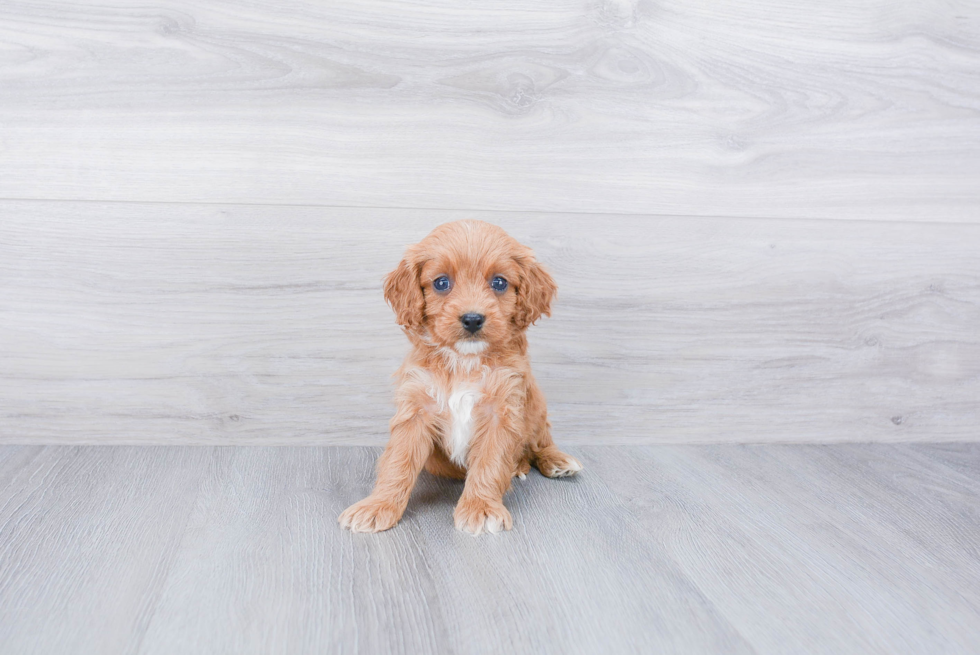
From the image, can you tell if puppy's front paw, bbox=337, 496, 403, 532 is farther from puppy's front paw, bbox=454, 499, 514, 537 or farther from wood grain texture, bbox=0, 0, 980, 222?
wood grain texture, bbox=0, 0, 980, 222

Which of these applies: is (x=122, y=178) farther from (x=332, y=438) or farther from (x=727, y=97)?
(x=727, y=97)

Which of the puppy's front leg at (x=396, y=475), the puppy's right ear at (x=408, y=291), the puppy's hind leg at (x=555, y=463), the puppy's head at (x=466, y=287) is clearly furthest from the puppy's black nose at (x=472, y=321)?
the puppy's hind leg at (x=555, y=463)

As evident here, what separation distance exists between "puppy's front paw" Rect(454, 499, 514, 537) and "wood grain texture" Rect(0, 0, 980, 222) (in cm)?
80

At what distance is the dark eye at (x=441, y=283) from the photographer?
55.6 inches

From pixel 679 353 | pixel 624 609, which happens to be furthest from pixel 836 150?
pixel 624 609

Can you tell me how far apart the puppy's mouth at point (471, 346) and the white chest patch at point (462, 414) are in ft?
0.27

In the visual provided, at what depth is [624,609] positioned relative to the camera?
3.74ft

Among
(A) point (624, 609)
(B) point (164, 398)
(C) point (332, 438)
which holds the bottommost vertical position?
(C) point (332, 438)

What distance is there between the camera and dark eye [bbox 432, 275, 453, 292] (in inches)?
55.6

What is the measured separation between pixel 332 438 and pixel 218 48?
1.04 meters

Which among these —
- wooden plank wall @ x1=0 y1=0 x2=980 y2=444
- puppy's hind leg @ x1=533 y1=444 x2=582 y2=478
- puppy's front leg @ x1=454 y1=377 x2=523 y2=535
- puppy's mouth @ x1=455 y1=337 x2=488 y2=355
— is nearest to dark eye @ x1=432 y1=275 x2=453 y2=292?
puppy's mouth @ x1=455 y1=337 x2=488 y2=355

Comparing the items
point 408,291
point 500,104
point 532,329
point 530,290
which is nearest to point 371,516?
point 408,291

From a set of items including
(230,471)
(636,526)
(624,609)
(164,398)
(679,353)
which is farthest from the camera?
(679,353)

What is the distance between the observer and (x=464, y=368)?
1455 millimetres
